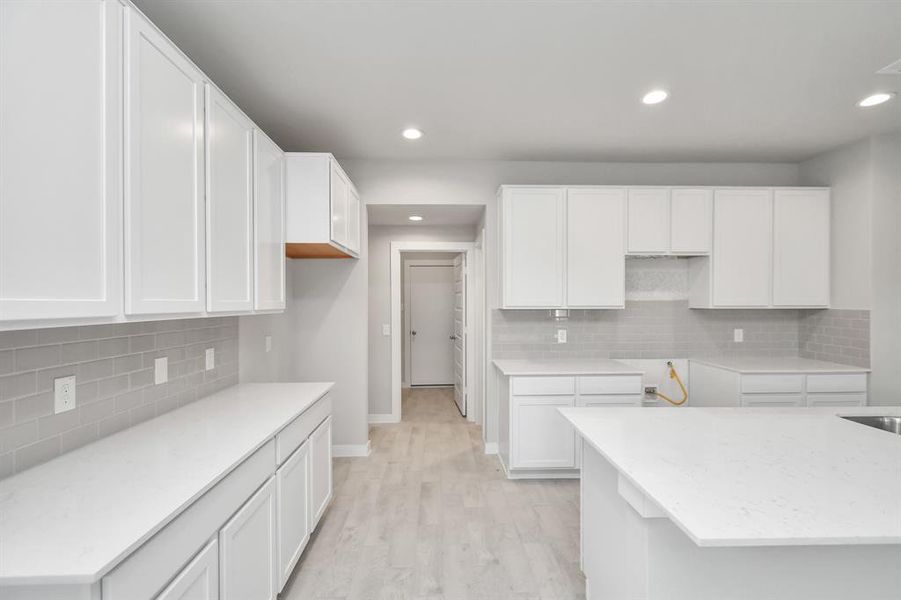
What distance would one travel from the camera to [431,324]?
22.0 ft

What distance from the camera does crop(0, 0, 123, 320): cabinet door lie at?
0.98 metres

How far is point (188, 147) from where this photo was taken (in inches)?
65.0

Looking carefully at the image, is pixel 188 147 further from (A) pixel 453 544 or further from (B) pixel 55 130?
(A) pixel 453 544

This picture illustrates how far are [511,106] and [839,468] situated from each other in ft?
7.86

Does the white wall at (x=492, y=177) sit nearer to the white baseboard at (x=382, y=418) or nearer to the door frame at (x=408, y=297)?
the white baseboard at (x=382, y=418)

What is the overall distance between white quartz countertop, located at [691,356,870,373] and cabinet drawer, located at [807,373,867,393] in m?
0.04

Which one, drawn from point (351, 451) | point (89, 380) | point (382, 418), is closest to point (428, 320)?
point (382, 418)

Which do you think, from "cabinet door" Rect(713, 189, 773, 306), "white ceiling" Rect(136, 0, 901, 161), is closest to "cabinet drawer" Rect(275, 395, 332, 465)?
"white ceiling" Rect(136, 0, 901, 161)

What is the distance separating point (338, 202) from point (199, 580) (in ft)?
7.65

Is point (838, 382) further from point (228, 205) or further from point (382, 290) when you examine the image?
point (228, 205)

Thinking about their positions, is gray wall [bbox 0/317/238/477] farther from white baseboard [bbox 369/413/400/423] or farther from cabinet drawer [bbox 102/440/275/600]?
white baseboard [bbox 369/413/400/423]

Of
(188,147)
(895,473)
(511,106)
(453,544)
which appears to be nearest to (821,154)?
(511,106)

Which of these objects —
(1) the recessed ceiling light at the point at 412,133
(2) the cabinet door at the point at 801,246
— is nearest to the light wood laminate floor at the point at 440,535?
(2) the cabinet door at the point at 801,246

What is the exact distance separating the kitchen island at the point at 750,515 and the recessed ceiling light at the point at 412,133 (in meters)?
2.38
